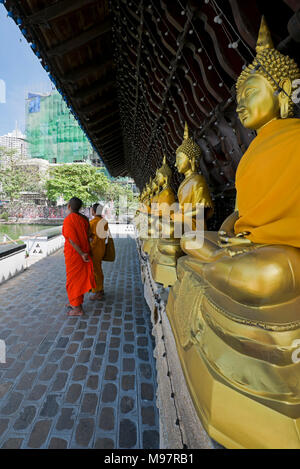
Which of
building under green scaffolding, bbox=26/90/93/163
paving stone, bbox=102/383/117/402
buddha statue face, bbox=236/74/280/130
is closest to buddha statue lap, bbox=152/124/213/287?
paving stone, bbox=102/383/117/402

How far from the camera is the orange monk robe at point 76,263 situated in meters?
3.16

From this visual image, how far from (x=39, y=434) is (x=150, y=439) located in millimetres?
696

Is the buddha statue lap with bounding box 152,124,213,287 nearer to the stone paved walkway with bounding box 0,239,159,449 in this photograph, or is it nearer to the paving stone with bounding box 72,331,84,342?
the stone paved walkway with bounding box 0,239,159,449

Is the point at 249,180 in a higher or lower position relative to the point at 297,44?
lower

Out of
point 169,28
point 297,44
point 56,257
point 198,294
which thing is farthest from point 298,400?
point 56,257

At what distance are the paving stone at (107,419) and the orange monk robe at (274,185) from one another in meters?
1.53

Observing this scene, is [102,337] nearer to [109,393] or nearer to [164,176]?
[109,393]

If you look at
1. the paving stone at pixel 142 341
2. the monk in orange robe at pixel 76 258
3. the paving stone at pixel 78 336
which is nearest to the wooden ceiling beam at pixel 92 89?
the monk in orange robe at pixel 76 258

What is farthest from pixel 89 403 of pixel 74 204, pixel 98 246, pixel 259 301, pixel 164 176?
pixel 164 176

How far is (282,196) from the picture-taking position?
0.82 metres

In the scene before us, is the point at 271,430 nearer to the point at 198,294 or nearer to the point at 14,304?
the point at 198,294

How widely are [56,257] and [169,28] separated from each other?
634 centimetres

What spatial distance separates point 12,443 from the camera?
1.42 meters

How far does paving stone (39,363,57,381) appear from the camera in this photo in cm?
198
